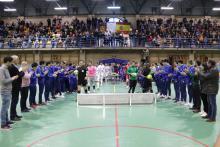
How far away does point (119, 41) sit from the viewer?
93.9 feet

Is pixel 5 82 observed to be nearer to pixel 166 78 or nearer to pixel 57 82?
pixel 57 82

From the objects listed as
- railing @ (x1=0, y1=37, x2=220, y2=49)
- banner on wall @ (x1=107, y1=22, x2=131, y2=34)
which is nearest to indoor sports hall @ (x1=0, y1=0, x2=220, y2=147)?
banner on wall @ (x1=107, y1=22, x2=131, y2=34)

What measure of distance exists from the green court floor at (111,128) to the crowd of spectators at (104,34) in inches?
703

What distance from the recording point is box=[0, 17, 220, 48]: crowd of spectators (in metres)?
29.0

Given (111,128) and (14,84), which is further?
(14,84)

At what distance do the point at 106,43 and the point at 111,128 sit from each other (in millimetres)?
21069

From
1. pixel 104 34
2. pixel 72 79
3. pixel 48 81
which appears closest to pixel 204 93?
pixel 48 81

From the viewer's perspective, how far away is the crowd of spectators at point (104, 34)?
95.2ft

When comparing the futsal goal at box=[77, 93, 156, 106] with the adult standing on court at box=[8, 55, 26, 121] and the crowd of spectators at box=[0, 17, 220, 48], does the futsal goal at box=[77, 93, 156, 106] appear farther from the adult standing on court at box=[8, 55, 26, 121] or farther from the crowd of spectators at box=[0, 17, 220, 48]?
the crowd of spectators at box=[0, 17, 220, 48]

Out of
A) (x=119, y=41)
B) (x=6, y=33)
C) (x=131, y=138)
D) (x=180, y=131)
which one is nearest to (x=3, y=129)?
(x=131, y=138)

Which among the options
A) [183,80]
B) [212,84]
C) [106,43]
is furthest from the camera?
[106,43]

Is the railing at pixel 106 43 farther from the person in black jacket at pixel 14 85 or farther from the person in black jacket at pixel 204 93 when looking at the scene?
the person in black jacket at pixel 14 85

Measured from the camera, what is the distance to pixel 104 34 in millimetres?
29953

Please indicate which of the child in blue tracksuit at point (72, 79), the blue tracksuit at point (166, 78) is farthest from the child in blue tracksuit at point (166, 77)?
the child in blue tracksuit at point (72, 79)
